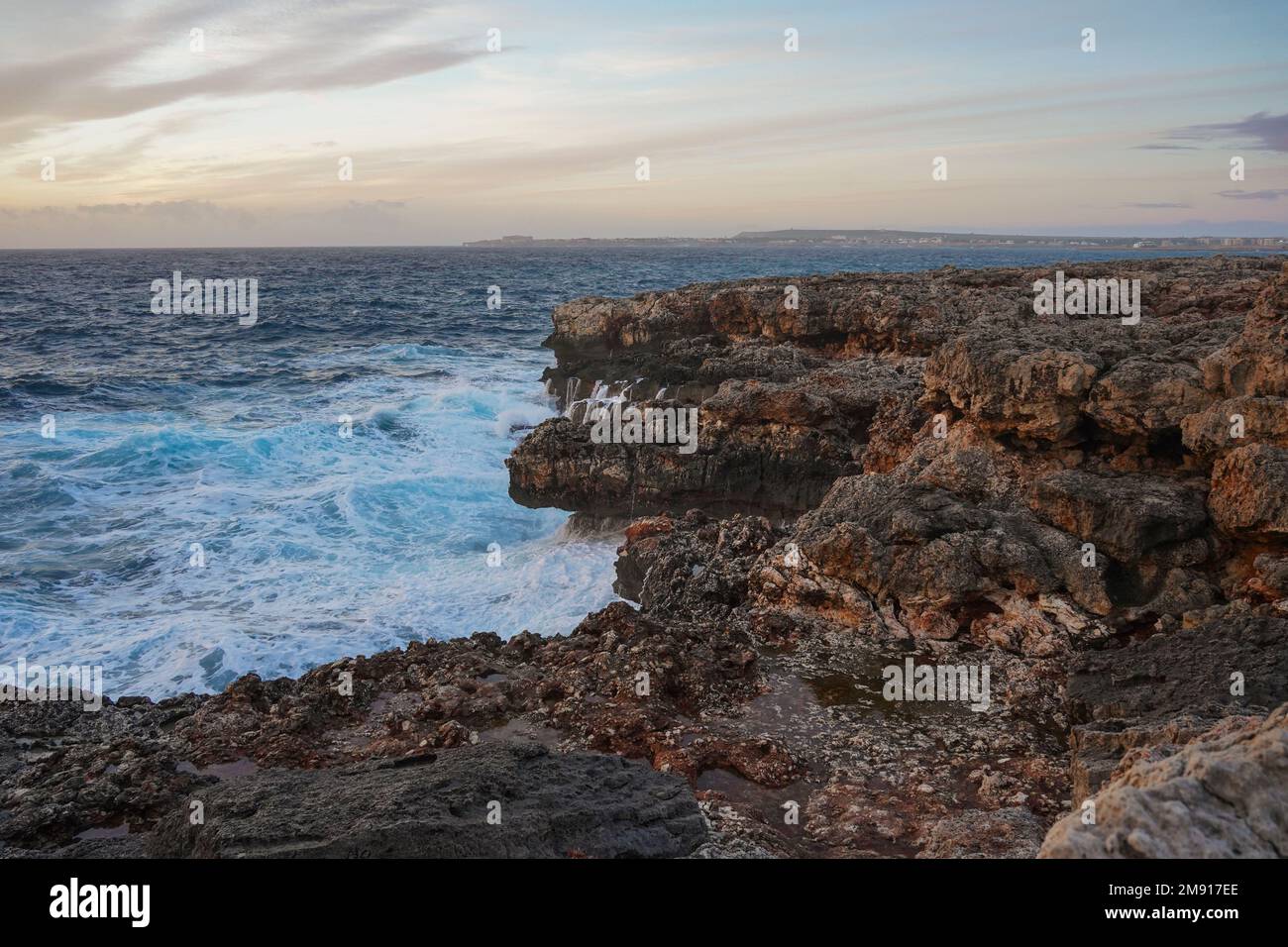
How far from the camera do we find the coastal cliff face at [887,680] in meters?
5.76

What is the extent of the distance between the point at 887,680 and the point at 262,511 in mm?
14067

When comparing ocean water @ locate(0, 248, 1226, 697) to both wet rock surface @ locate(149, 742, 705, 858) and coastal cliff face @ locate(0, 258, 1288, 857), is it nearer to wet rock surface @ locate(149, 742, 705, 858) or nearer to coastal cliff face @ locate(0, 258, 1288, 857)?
coastal cliff face @ locate(0, 258, 1288, 857)

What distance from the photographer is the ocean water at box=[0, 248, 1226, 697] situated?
1272 cm

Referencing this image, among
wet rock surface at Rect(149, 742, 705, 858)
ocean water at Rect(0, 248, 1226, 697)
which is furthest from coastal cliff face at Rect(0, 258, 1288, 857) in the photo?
ocean water at Rect(0, 248, 1226, 697)

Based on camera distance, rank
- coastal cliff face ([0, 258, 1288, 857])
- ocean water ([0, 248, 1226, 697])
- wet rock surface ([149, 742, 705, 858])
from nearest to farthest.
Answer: wet rock surface ([149, 742, 705, 858])
coastal cliff face ([0, 258, 1288, 857])
ocean water ([0, 248, 1226, 697])

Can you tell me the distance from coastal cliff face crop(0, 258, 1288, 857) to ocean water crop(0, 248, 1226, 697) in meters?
2.45

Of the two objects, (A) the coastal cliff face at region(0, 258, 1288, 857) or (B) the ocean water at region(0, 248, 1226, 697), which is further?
(B) the ocean water at region(0, 248, 1226, 697)

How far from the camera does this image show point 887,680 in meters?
9.34

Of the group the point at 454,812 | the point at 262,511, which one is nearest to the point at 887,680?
the point at 454,812

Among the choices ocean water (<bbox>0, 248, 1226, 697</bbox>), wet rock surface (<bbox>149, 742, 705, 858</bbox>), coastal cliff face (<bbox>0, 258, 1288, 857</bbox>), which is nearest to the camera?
wet rock surface (<bbox>149, 742, 705, 858</bbox>)

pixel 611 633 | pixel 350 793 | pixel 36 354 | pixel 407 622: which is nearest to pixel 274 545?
pixel 407 622

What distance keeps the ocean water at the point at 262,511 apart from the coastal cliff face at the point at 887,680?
2445 millimetres

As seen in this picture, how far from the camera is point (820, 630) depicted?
1055cm

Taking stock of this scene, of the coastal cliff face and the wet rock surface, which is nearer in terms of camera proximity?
the wet rock surface
